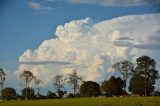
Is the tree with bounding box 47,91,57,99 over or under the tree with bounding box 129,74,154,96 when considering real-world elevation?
under

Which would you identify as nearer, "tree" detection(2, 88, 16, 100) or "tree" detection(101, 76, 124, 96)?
"tree" detection(101, 76, 124, 96)

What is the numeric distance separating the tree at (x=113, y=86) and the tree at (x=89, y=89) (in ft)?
32.6

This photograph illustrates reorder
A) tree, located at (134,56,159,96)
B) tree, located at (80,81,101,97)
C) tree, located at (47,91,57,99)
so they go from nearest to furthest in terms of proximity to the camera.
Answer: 1. tree, located at (134,56,159,96)
2. tree, located at (47,91,57,99)
3. tree, located at (80,81,101,97)

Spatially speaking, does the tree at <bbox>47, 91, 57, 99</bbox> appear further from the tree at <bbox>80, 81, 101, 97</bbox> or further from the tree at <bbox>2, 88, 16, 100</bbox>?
the tree at <bbox>2, 88, 16, 100</bbox>

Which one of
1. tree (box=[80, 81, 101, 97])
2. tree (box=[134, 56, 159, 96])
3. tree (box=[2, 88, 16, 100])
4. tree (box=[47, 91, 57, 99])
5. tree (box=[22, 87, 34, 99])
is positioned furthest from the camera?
tree (box=[2, 88, 16, 100])

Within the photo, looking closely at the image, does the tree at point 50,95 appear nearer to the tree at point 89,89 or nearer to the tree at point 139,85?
the tree at point 89,89

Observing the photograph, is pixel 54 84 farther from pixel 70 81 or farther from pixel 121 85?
pixel 121 85

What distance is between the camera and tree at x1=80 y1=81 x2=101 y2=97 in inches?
5837

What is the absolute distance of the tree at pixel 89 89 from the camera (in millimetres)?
148250

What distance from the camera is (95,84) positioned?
149875 mm

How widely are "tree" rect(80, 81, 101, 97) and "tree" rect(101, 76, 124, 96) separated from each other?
993cm

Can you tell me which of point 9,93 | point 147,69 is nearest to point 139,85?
point 147,69

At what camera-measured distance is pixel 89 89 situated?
5856 inches

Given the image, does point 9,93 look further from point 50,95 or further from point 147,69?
point 147,69
